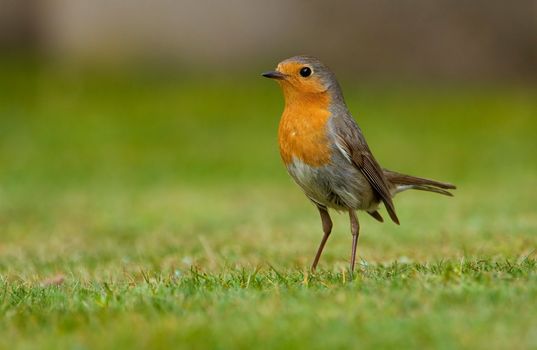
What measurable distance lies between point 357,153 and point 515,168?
9.60 m

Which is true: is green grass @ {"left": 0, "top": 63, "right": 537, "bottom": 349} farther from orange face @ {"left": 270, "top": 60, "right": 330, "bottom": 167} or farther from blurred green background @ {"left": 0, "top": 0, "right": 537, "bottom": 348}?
orange face @ {"left": 270, "top": 60, "right": 330, "bottom": 167}

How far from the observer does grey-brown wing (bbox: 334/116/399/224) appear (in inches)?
270

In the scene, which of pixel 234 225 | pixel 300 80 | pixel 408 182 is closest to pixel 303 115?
pixel 300 80

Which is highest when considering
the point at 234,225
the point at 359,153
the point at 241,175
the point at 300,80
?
the point at 300,80

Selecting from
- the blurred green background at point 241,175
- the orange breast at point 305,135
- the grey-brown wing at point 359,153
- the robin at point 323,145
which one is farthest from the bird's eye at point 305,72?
the blurred green background at point 241,175

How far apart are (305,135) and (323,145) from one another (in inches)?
5.3

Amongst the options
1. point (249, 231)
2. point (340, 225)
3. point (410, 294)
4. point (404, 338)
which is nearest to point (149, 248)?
point (249, 231)

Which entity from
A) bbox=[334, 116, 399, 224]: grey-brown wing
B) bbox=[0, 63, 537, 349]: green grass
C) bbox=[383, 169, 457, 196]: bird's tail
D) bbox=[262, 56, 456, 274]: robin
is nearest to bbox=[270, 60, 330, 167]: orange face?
bbox=[262, 56, 456, 274]: robin

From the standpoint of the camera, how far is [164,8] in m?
21.8

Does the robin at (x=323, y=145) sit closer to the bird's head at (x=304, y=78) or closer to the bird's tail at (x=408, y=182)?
the bird's head at (x=304, y=78)

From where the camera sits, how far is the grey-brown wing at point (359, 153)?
6.85 metres

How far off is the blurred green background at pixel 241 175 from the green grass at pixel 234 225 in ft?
0.09

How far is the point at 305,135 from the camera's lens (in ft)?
22.2

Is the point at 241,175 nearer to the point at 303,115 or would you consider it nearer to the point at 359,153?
the point at 359,153
